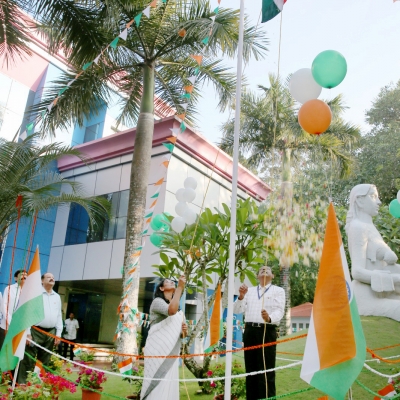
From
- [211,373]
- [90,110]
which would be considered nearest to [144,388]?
[211,373]

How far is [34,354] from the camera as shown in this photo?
524 cm

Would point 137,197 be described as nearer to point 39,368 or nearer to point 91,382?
point 39,368

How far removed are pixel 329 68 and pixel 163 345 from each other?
3300mm

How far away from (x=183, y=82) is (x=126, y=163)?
386 centimetres

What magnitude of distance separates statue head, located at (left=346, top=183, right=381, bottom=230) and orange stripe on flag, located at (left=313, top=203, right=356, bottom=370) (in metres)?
5.64

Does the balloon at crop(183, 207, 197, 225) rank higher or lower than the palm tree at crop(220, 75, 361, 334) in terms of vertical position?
lower

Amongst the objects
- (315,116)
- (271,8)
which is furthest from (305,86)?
(271,8)

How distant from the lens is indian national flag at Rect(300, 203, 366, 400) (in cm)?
258

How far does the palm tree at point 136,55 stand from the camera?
8.63 metres

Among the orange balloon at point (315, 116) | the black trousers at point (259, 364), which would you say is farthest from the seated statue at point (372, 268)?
the orange balloon at point (315, 116)

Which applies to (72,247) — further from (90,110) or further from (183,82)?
(183,82)

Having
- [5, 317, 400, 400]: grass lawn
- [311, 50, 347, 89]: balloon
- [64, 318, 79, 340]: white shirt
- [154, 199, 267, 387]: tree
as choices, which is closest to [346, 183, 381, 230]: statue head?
[5, 317, 400, 400]: grass lawn

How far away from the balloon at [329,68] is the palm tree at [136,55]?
3876 millimetres

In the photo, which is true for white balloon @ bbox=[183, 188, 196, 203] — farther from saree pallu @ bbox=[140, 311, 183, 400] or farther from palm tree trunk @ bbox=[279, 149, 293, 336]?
palm tree trunk @ bbox=[279, 149, 293, 336]
